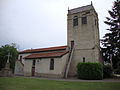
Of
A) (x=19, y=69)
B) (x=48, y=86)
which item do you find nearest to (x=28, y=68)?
(x=19, y=69)

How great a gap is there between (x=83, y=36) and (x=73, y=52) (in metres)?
4.14

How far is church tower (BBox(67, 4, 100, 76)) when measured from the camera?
2488 centimetres

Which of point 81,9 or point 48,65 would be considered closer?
point 48,65

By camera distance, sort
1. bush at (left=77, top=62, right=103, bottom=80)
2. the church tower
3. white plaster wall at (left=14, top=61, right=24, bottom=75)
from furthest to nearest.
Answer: white plaster wall at (left=14, top=61, right=24, bottom=75)
the church tower
bush at (left=77, top=62, right=103, bottom=80)

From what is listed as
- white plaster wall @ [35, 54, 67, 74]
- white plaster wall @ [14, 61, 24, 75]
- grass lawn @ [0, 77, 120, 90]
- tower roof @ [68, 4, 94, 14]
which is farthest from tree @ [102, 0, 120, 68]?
white plaster wall @ [14, 61, 24, 75]

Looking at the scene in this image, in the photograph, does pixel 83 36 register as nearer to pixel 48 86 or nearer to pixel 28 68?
pixel 28 68

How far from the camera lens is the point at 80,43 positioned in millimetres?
26172

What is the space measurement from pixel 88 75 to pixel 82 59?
5.20 m

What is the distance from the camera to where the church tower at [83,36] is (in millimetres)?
24875

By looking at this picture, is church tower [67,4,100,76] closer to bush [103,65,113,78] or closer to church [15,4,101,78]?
church [15,4,101,78]

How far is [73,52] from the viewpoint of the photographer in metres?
26.6

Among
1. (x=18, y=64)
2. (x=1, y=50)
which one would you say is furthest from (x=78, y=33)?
(x=1, y=50)

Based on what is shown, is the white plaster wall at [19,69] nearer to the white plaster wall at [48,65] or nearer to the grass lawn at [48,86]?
the white plaster wall at [48,65]

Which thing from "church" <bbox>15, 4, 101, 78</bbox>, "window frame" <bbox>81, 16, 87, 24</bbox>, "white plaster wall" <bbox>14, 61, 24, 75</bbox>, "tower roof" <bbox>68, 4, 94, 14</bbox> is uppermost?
"tower roof" <bbox>68, 4, 94, 14</bbox>
